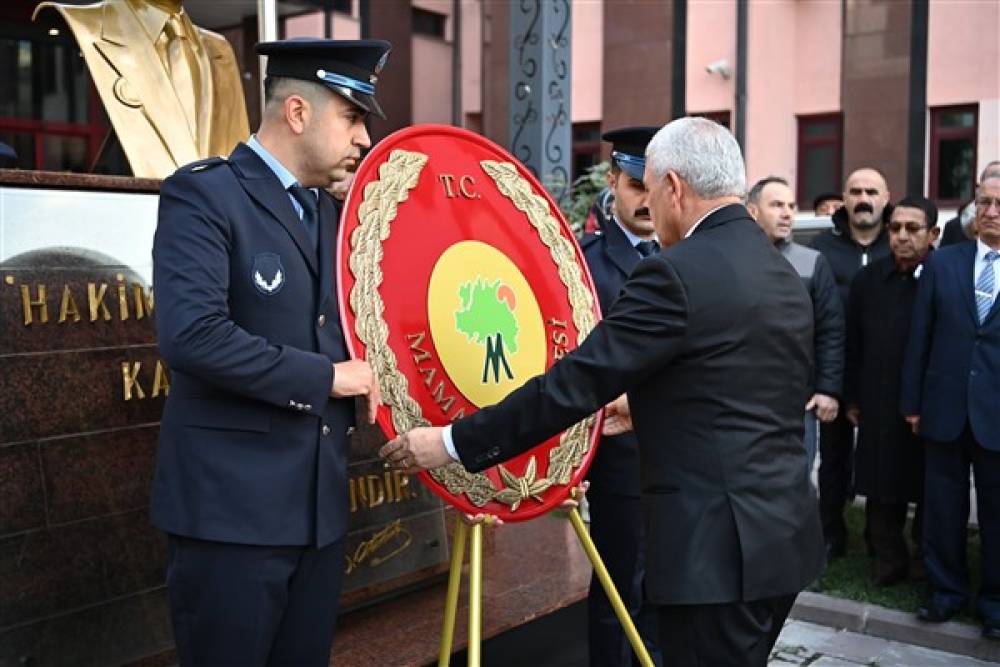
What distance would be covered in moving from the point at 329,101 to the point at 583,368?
779 millimetres

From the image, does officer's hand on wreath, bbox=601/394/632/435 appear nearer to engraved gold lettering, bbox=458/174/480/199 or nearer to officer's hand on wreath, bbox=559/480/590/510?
officer's hand on wreath, bbox=559/480/590/510

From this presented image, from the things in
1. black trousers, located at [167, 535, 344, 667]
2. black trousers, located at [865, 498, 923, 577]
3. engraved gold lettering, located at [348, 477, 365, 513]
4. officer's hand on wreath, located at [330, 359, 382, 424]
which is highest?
officer's hand on wreath, located at [330, 359, 382, 424]

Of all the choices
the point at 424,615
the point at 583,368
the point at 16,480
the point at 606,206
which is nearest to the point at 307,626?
the point at 583,368

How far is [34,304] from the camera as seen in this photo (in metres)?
2.80

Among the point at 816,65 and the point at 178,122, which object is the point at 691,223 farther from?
the point at 816,65

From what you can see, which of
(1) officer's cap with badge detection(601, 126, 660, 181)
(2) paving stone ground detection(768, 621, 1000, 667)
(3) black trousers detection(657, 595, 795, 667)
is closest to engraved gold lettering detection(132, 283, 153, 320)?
(1) officer's cap with badge detection(601, 126, 660, 181)

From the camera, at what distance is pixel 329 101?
2213mm

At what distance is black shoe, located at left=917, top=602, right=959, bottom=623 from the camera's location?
4.48 m

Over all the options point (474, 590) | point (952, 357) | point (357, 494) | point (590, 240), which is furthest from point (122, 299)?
point (952, 357)

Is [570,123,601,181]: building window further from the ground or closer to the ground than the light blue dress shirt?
further from the ground

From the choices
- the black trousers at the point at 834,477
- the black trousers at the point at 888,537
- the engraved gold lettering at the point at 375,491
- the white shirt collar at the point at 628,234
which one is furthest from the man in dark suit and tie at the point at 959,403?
the engraved gold lettering at the point at 375,491

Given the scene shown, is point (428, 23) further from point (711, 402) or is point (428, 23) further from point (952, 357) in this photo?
point (711, 402)

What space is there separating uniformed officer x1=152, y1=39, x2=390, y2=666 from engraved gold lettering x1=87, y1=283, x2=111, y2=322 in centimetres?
93

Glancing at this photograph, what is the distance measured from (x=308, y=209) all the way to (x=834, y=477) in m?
3.98
